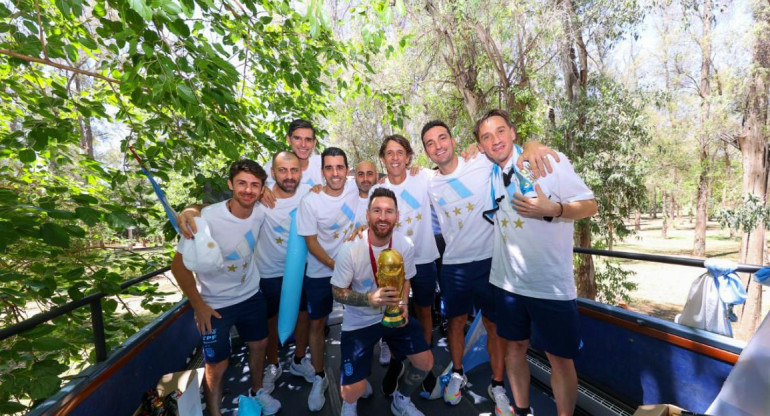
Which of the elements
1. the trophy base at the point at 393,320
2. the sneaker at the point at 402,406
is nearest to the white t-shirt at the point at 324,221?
the trophy base at the point at 393,320

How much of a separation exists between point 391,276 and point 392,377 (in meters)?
1.27

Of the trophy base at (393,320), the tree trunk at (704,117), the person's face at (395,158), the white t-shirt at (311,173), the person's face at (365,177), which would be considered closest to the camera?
the trophy base at (393,320)

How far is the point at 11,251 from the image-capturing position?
2.97 metres

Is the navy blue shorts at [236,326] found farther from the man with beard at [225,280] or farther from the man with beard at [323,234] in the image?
the man with beard at [323,234]

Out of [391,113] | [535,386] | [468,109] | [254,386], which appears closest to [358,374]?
[254,386]

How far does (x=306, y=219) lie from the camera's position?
3094 mm

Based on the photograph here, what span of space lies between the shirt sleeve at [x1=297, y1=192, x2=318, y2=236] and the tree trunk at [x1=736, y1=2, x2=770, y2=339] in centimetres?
1252

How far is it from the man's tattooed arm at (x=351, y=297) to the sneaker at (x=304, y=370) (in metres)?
1.44

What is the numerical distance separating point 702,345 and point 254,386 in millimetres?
3391

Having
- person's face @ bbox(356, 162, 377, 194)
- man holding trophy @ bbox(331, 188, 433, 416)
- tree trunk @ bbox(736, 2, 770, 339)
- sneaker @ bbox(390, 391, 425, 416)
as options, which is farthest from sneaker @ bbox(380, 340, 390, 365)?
tree trunk @ bbox(736, 2, 770, 339)

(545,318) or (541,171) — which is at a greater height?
(541,171)

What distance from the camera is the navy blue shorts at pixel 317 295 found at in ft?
10.6

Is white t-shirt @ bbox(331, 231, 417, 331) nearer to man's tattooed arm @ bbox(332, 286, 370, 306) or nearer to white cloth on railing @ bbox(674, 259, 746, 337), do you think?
man's tattooed arm @ bbox(332, 286, 370, 306)

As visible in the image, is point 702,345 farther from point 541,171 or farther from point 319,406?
point 319,406
